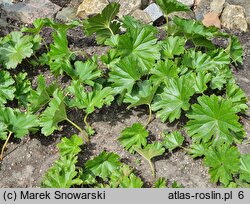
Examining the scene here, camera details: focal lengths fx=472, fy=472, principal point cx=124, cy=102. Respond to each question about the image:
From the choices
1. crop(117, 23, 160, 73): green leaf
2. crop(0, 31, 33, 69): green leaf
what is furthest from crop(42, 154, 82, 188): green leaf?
crop(0, 31, 33, 69): green leaf

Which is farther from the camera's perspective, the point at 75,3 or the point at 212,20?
the point at 75,3

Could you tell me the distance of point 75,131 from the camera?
12.0 feet

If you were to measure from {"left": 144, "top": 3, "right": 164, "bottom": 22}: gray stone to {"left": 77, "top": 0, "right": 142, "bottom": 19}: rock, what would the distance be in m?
0.14

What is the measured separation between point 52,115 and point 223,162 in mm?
1276

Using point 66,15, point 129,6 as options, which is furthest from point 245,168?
point 66,15

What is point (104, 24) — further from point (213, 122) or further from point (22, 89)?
point (213, 122)

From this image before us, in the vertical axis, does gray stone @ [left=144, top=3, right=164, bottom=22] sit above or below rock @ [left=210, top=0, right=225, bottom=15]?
above

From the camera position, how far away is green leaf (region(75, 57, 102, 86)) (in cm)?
375

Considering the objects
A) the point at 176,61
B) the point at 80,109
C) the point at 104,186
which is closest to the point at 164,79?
the point at 176,61

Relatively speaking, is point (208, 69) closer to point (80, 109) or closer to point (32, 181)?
point (80, 109)

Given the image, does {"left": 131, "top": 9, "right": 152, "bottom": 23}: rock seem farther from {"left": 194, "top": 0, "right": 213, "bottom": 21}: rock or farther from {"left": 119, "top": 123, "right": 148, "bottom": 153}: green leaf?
{"left": 119, "top": 123, "right": 148, "bottom": 153}: green leaf

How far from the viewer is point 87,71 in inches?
149

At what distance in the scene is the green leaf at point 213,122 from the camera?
334cm

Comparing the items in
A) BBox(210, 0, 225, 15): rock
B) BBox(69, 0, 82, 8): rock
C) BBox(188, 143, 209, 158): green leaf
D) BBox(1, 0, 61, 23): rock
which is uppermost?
BBox(1, 0, 61, 23): rock
